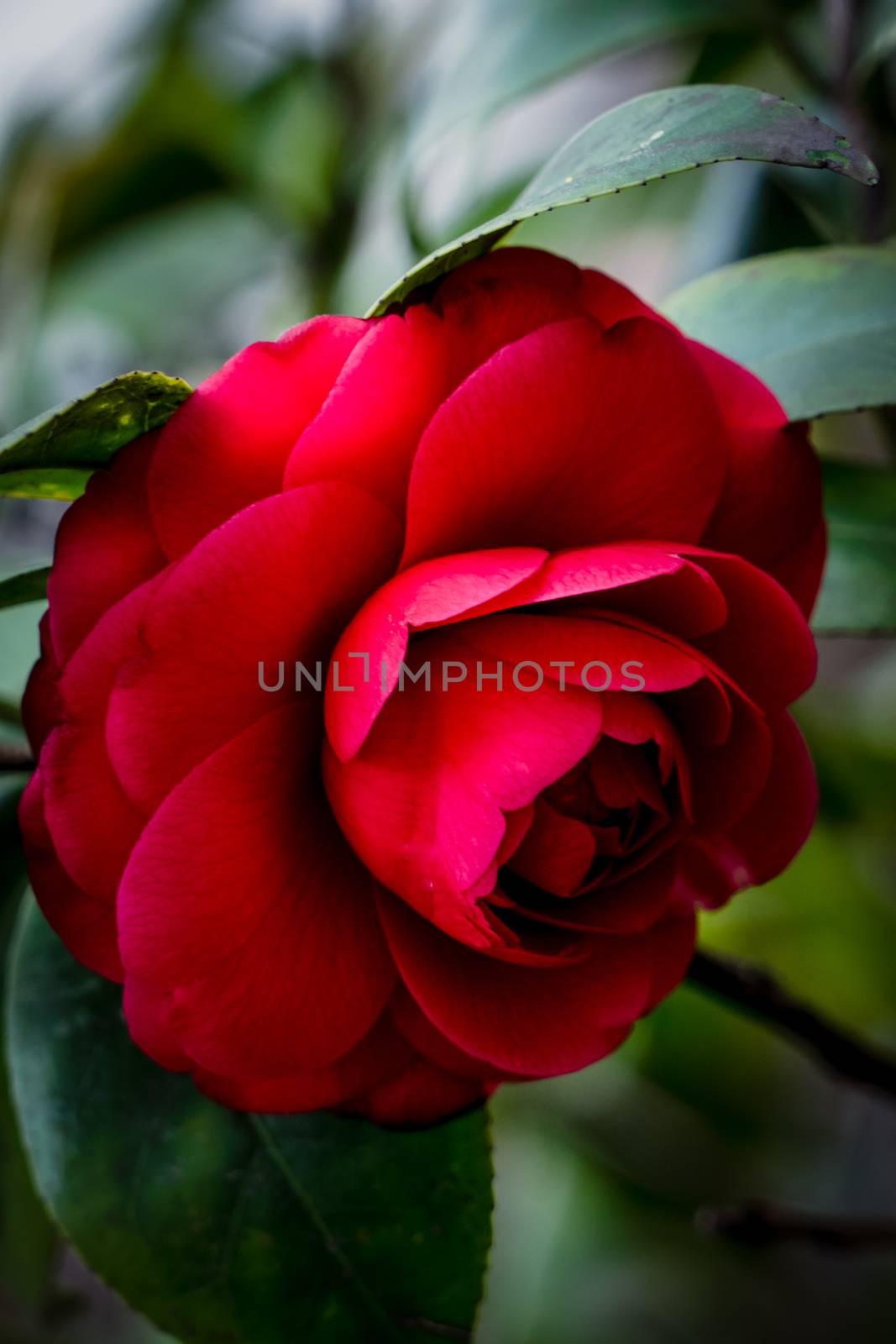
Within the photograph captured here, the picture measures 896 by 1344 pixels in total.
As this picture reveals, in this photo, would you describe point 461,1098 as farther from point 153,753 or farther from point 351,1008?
point 153,753

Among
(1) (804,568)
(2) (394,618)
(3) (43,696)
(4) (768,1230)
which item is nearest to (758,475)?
(1) (804,568)

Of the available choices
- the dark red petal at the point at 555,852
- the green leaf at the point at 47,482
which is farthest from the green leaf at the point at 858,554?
the green leaf at the point at 47,482

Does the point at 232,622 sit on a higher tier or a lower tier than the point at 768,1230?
higher

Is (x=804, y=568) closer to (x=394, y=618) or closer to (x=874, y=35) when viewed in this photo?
(x=394, y=618)

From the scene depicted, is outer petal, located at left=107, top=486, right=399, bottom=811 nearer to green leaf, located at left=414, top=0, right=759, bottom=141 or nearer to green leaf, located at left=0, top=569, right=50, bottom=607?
green leaf, located at left=0, top=569, right=50, bottom=607

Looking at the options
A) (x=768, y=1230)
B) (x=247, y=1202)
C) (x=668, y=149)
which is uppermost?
(x=668, y=149)

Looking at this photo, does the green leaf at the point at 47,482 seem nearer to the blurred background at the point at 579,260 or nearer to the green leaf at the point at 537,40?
the green leaf at the point at 537,40

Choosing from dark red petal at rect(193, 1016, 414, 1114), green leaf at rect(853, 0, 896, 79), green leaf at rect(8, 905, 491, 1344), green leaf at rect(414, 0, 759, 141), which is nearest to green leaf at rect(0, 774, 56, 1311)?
green leaf at rect(8, 905, 491, 1344)
